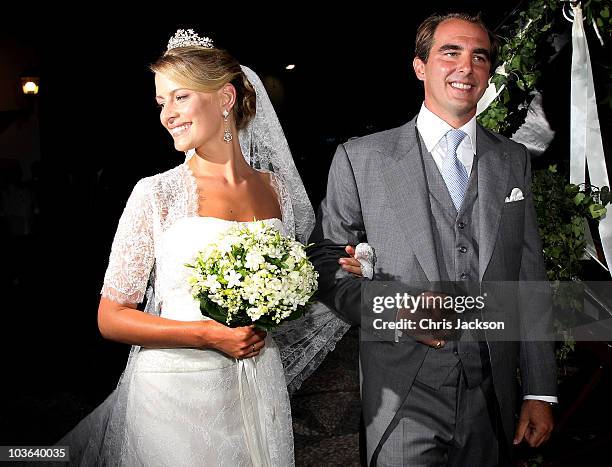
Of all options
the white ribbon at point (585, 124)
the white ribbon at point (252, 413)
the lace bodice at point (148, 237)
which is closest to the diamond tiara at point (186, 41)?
the lace bodice at point (148, 237)

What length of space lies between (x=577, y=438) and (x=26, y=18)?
29.6ft

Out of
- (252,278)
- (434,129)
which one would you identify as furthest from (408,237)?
(252,278)

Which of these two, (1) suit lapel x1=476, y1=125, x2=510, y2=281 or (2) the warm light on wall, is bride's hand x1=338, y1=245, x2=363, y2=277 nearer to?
(1) suit lapel x1=476, y1=125, x2=510, y2=281

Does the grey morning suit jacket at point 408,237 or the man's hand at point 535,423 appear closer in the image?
the grey morning suit jacket at point 408,237

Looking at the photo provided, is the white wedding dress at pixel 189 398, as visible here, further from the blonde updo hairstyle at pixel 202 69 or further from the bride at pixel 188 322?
the blonde updo hairstyle at pixel 202 69

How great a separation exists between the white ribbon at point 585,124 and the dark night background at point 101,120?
0.84 feet

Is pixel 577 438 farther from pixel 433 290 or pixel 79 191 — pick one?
pixel 79 191

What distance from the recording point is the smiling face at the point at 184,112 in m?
2.34

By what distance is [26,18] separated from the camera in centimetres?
984

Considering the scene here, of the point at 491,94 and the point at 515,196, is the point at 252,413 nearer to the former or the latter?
the point at 515,196

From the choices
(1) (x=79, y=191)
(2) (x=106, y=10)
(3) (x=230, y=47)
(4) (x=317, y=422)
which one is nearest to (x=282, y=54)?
(3) (x=230, y=47)

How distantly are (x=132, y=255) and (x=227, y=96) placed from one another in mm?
659

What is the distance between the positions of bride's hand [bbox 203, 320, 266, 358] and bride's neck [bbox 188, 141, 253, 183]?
1.83 ft

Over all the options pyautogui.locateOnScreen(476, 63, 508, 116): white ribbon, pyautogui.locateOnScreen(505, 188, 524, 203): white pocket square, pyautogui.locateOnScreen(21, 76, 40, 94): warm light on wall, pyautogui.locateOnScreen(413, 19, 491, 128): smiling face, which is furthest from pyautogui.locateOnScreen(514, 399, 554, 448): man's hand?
pyautogui.locateOnScreen(21, 76, 40, 94): warm light on wall
